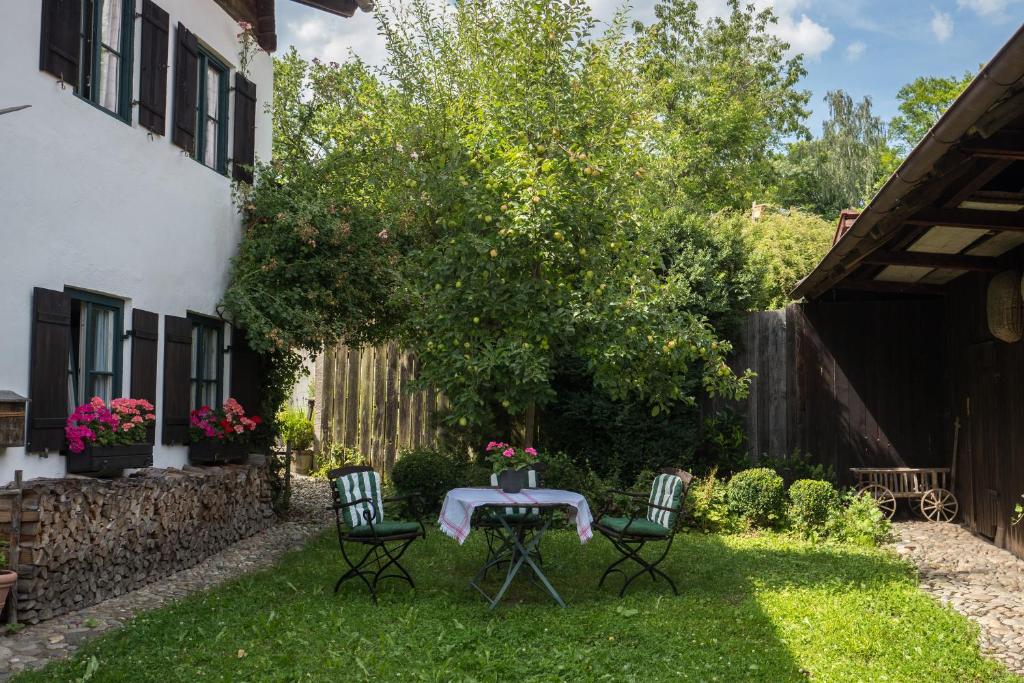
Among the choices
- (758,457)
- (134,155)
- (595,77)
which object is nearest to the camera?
(134,155)

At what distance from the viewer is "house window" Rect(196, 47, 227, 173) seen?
880cm

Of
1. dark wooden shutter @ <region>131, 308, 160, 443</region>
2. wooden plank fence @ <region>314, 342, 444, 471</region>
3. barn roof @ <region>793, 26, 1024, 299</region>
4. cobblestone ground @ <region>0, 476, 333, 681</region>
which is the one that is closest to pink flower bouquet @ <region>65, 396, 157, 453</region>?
dark wooden shutter @ <region>131, 308, 160, 443</region>

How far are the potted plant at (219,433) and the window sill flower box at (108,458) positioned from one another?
1.17 metres

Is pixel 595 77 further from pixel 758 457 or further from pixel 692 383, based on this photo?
pixel 758 457

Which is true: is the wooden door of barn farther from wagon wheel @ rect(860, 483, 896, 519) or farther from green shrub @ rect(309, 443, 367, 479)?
green shrub @ rect(309, 443, 367, 479)

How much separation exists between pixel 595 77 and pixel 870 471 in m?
5.09

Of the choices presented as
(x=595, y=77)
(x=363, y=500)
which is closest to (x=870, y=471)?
(x=595, y=77)

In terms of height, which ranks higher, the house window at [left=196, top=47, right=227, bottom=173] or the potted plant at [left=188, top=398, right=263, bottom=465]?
the house window at [left=196, top=47, right=227, bottom=173]

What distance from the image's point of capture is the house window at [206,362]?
8711mm

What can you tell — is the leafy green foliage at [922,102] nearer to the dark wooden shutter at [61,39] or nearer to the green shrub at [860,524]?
the green shrub at [860,524]

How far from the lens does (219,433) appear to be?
8.41m

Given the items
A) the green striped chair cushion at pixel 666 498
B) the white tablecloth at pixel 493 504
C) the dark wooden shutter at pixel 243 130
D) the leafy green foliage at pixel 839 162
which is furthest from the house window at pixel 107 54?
the leafy green foliage at pixel 839 162

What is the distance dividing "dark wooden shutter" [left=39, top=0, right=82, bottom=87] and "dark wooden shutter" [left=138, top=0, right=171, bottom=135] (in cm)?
95

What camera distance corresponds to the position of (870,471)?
9.45 m
